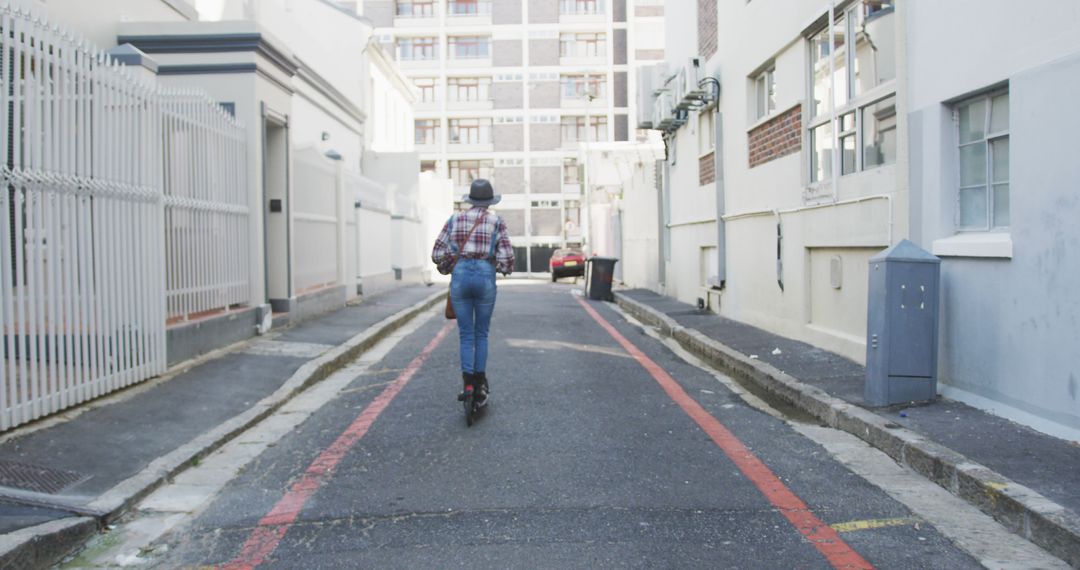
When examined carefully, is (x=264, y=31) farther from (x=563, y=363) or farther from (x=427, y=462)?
(x=427, y=462)

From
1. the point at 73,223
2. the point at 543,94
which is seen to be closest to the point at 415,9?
the point at 543,94

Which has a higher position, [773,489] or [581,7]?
[581,7]

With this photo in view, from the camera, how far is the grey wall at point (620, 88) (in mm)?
58188

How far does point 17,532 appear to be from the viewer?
408cm

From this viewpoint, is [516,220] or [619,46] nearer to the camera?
[516,220]

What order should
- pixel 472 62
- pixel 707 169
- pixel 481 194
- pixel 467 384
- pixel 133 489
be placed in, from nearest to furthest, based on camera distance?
pixel 133 489 → pixel 467 384 → pixel 481 194 → pixel 707 169 → pixel 472 62

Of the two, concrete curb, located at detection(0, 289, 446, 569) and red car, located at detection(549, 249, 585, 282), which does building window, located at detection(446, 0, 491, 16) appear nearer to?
red car, located at detection(549, 249, 585, 282)

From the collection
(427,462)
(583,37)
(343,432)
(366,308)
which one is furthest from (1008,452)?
(583,37)

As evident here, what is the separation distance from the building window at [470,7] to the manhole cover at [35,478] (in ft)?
181

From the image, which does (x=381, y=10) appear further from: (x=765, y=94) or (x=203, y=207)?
(x=203, y=207)

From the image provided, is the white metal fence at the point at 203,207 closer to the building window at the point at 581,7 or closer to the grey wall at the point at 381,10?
the grey wall at the point at 381,10

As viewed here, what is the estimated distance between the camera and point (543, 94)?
188ft

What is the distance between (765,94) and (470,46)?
4680 cm

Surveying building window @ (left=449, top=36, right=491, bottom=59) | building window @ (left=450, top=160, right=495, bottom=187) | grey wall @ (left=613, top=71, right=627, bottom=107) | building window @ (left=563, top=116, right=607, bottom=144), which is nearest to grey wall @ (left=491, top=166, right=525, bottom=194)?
building window @ (left=450, top=160, right=495, bottom=187)
